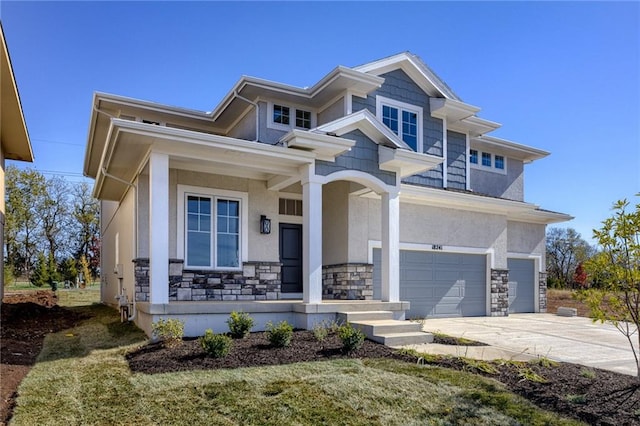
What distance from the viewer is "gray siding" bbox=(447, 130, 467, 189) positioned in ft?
46.4

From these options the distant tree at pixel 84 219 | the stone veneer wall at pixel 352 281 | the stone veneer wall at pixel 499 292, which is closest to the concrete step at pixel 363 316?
the stone veneer wall at pixel 352 281

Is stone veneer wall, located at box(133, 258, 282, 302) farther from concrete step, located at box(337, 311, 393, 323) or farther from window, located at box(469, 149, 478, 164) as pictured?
window, located at box(469, 149, 478, 164)

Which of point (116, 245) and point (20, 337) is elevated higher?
point (116, 245)

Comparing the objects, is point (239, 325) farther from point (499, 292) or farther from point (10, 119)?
point (499, 292)

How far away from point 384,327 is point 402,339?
0.43 metres

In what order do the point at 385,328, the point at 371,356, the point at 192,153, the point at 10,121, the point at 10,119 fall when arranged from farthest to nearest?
the point at 10,121, the point at 10,119, the point at 192,153, the point at 385,328, the point at 371,356

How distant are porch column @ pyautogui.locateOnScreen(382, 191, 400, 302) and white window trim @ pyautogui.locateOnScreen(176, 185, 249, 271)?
3.12 meters

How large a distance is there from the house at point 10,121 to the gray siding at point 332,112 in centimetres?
690

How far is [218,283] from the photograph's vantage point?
32.7 ft

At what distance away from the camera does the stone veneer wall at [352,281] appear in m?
10.9

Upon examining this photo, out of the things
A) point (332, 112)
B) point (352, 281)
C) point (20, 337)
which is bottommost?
point (20, 337)

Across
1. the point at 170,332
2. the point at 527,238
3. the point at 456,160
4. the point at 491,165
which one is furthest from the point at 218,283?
the point at 527,238

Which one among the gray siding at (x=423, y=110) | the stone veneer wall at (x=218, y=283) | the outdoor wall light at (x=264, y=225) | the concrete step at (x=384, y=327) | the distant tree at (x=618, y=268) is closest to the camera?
the distant tree at (x=618, y=268)

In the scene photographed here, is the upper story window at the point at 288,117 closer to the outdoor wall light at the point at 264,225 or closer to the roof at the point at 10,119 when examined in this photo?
the outdoor wall light at the point at 264,225
